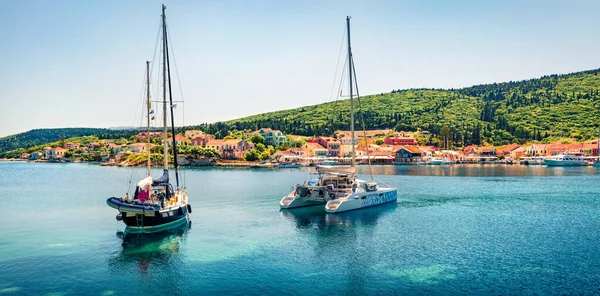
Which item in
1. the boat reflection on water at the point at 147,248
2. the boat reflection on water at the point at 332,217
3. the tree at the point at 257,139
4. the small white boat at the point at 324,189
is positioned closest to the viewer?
the boat reflection on water at the point at 147,248

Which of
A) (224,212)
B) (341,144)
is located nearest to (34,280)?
(224,212)

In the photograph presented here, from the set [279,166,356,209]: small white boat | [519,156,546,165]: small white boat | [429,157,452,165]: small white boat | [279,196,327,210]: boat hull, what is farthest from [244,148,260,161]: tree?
[279,196,327,210]: boat hull

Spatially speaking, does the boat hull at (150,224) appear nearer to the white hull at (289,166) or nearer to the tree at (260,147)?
the white hull at (289,166)

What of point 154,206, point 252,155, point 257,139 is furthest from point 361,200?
point 257,139

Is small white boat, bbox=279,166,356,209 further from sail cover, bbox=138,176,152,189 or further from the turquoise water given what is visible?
sail cover, bbox=138,176,152,189

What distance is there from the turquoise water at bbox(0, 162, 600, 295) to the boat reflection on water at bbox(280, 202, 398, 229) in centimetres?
12

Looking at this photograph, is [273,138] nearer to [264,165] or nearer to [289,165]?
[289,165]

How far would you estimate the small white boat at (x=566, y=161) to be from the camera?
13026cm

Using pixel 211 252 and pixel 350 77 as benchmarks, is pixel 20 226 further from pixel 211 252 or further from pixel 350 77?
pixel 350 77

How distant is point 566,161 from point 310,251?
13007cm

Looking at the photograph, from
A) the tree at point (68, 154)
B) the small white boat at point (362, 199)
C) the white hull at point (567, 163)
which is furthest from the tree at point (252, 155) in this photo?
the small white boat at point (362, 199)

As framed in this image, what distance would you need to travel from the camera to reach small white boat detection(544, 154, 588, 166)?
13026cm

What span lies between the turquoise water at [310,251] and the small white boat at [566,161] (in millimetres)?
96435

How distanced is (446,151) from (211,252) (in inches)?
5635
